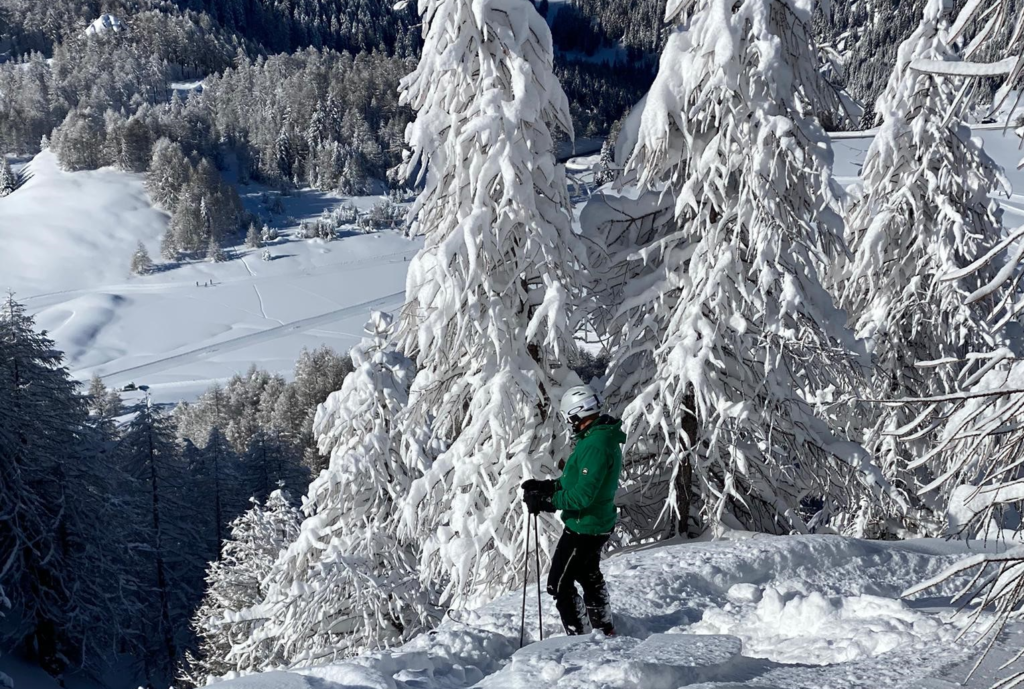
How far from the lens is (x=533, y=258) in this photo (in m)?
10.9

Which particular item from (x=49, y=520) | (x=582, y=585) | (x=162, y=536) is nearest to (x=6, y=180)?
(x=162, y=536)

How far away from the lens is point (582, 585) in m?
6.90

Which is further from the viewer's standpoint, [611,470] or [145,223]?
[145,223]

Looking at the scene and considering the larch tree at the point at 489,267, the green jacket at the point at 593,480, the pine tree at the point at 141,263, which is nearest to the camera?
the green jacket at the point at 593,480

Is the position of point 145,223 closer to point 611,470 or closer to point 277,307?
point 277,307

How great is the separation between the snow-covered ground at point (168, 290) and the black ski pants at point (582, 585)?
274ft

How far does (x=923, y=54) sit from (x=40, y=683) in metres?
29.4

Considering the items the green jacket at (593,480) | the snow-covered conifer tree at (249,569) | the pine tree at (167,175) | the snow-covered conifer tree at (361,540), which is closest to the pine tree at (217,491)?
the snow-covered conifer tree at (249,569)

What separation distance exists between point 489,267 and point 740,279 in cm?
318

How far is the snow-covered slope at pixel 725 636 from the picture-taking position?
5.27m

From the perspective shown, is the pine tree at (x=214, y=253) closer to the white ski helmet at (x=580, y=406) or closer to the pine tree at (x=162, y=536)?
the pine tree at (x=162, y=536)

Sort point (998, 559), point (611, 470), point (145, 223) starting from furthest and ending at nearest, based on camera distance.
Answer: point (145, 223), point (611, 470), point (998, 559)

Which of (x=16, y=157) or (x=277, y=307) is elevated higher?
(x=16, y=157)

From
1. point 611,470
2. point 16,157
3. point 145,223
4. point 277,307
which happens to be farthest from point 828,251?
point 16,157
